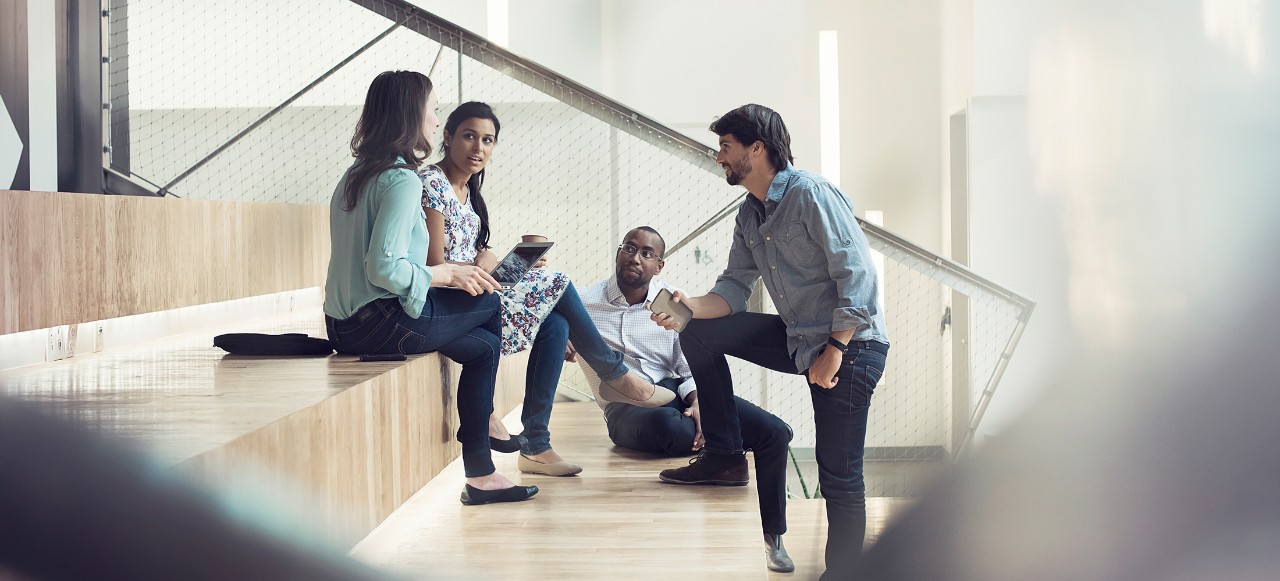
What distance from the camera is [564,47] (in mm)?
5109

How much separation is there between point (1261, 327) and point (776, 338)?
160 cm

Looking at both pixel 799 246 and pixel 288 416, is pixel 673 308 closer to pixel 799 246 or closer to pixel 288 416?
pixel 799 246

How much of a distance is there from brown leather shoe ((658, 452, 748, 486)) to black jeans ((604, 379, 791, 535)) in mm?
68

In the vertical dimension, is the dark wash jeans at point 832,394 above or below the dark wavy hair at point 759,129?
below

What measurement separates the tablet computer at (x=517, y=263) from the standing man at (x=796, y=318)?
0.90 ft

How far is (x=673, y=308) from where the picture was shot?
1904mm

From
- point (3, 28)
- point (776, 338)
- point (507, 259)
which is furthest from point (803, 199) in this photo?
point (3, 28)

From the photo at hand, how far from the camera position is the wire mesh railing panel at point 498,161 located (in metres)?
3.21

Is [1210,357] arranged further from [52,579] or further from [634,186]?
[634,186]

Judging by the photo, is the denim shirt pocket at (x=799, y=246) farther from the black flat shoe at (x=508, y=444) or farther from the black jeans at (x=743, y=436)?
the black flat shoe at (x=508, y=444)

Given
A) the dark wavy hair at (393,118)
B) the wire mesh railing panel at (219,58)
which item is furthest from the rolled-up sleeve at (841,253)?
the wire mesh railing panel at (219,58)

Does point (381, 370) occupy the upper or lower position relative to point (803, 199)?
lower

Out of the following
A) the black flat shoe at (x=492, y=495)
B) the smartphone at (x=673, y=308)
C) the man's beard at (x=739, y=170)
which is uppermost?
the man's beard at (x=739, y=170)

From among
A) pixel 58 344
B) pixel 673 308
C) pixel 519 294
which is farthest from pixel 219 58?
pixel 673 308
